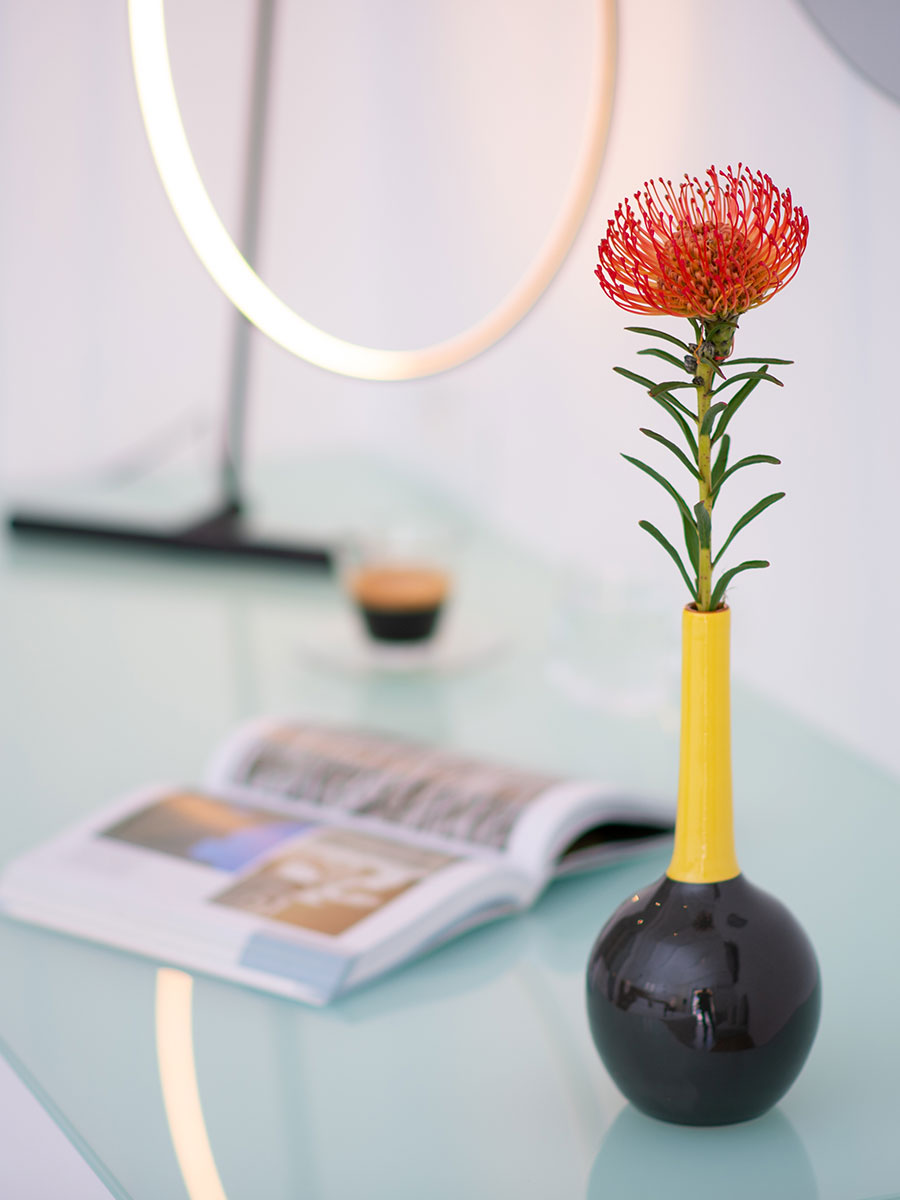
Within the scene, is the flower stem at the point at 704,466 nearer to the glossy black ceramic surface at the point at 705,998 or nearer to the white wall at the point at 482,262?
the glossy black ceramic surface at the point at 705,998

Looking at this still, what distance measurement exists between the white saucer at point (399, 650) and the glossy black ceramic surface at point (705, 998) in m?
0.68

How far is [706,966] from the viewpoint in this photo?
0.61m

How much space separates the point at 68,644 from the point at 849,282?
0.74 metres

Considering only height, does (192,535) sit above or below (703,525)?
below

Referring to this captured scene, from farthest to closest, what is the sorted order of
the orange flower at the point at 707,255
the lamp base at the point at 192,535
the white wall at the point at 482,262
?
1. the lamp base at the point at 192,535
2. the white wall at the point at 482,262
3. the orange flower at the point at 707,255

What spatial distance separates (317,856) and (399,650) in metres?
0.46

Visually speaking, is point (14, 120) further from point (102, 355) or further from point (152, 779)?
point (152, 779)

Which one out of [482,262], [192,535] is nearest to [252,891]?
[192,535]

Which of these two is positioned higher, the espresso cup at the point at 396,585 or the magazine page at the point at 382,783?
the espresso cup at the point at 396,585

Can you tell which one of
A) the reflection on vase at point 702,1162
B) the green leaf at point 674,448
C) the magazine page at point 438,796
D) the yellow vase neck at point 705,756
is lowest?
the reflection on vase at point 702,1162

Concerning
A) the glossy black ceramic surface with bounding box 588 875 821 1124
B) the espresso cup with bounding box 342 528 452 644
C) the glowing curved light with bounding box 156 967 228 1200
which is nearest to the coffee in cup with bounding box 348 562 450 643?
the espresso cup with bounding box 342 528 452 644

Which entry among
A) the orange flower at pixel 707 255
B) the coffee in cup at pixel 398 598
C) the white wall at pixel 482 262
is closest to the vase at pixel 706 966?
the orange flower at pixel 707 255

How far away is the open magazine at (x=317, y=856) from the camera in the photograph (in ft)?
2.63

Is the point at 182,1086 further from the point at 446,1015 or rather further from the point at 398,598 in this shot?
the point at 398,598
